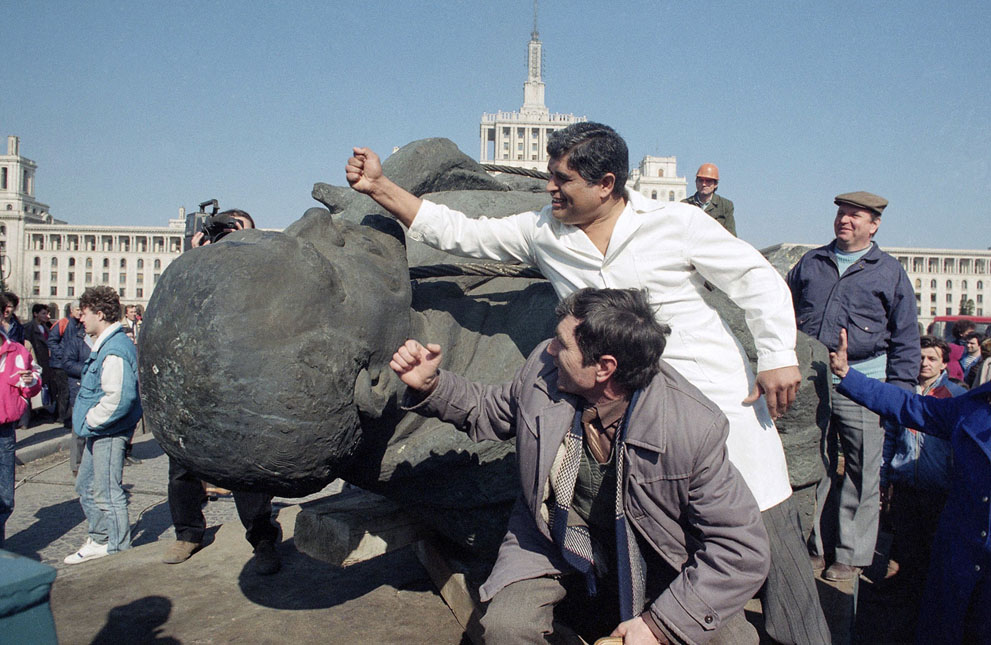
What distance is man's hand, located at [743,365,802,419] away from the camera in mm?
2238

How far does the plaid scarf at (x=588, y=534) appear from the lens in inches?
81.0

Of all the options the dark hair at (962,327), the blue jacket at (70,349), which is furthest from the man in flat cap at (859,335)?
the blue jacket at (70,349)

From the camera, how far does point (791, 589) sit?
2322 millimetres

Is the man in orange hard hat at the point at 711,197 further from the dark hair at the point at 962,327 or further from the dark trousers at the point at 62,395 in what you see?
the dark trousers at the point at 62,395

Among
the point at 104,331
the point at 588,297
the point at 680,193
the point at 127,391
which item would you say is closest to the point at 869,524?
the point at 588,297

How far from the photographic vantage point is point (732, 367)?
7.77 ft

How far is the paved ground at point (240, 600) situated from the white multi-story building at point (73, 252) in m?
73.0

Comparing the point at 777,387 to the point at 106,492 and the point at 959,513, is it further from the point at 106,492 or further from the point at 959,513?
the point at 106,492

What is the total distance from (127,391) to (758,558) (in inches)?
154

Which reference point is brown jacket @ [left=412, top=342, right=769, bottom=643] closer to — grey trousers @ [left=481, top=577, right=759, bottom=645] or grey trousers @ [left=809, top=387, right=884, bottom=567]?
grey trousers @ [left=481, top=577, right=759, bottom=645]

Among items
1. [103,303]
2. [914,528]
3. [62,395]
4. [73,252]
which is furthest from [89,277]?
[914,528]

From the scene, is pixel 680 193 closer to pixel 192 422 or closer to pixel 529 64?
pixel 529 64

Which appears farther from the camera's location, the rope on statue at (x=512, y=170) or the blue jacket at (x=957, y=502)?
the rope on statue at (x=512, y=170)

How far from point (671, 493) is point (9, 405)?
4.18 meters
